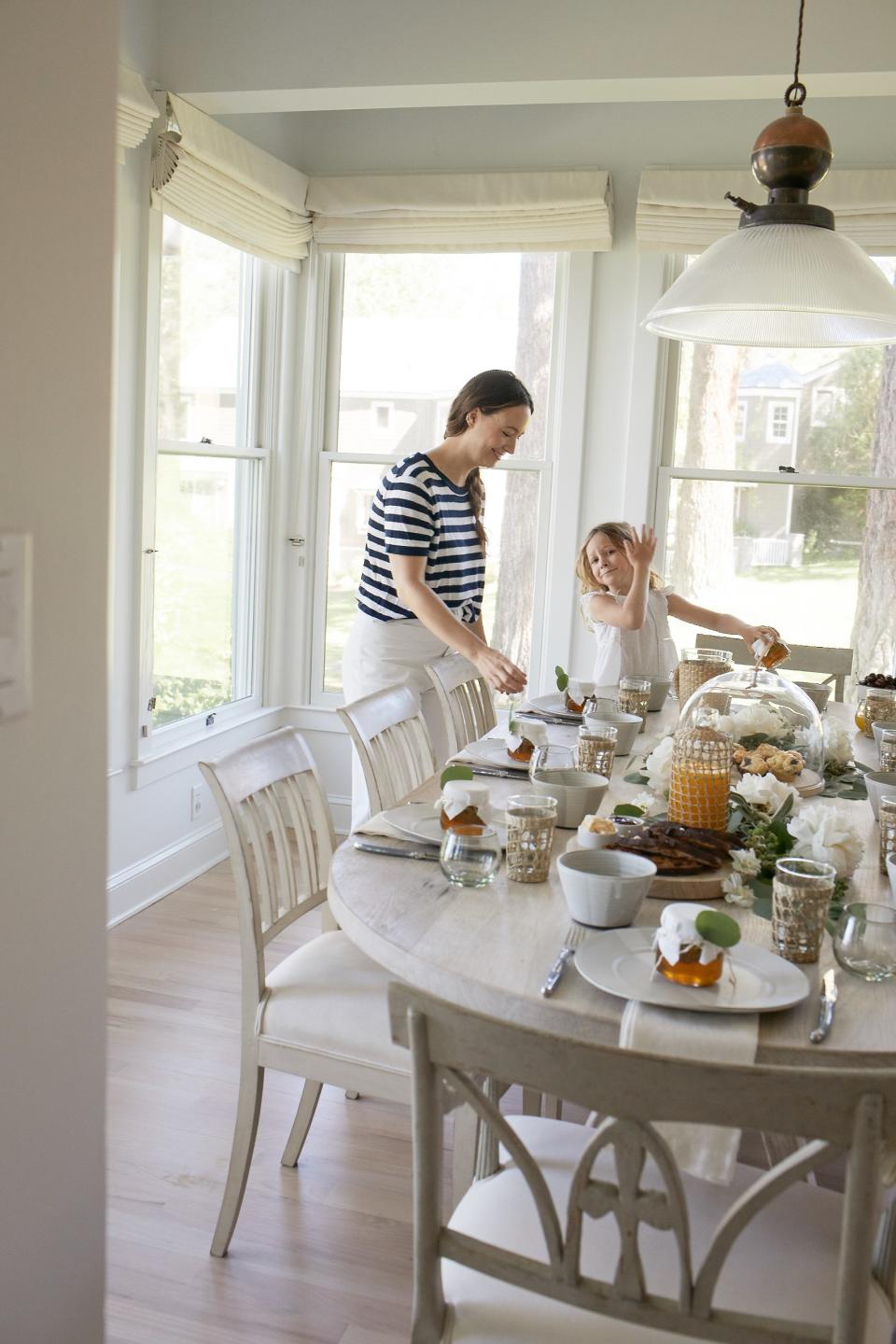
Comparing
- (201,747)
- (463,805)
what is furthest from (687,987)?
(201,747)

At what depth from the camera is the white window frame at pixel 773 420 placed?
164 inches

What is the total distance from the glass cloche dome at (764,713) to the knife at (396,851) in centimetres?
74

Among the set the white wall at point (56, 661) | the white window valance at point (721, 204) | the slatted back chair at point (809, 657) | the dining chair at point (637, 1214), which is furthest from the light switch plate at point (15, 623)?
the white window valance at point (721, 204)

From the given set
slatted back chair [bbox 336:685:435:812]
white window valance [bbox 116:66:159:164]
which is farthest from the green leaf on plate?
white window valance [bbox 116:66:159:164]

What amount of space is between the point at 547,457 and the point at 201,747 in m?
1.62

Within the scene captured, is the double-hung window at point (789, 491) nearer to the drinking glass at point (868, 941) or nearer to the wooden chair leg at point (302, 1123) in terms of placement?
the wooden chair leg at point (302, 1123)

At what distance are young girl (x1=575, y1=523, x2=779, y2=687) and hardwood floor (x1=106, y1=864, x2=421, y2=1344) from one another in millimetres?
1412

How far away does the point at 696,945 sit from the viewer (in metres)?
1.38

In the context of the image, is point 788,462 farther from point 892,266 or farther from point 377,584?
point 377,584

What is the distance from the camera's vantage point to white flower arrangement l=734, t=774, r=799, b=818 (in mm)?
1936

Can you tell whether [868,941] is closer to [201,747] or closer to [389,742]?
[389,742]

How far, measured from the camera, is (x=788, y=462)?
418 centimetres

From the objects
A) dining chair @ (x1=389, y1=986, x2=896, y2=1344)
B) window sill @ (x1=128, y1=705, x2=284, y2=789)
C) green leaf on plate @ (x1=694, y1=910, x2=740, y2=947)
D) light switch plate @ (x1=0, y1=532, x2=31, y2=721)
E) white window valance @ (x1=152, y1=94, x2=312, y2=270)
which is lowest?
window sill @ (x1=128, y1=705, x2=284, y2=789)

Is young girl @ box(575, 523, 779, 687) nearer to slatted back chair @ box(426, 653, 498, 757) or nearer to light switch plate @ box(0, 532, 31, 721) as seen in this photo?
slatted back chair @ box(426, 653, 498, 757)
